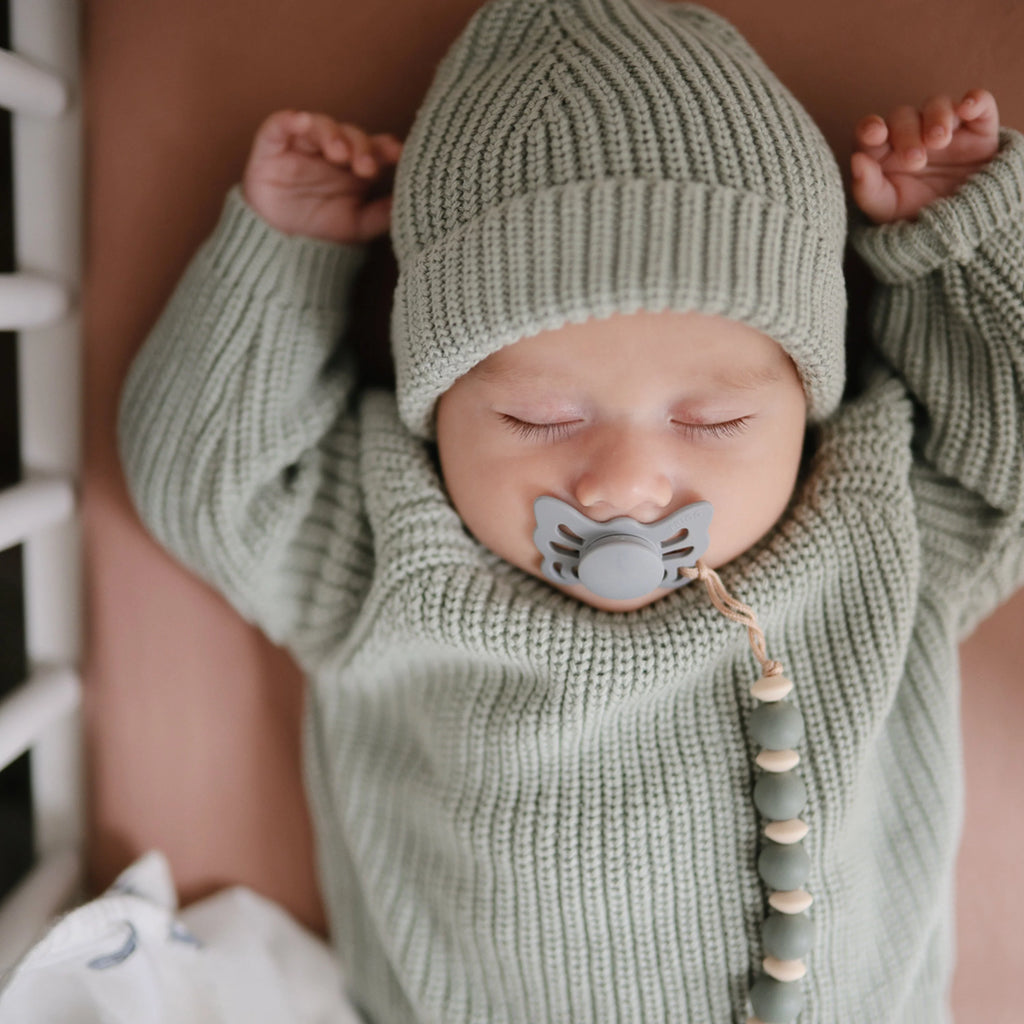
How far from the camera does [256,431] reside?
89cm

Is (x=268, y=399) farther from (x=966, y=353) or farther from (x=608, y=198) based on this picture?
(x=966, y=353)

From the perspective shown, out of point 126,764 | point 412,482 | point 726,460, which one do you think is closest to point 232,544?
point 412,482

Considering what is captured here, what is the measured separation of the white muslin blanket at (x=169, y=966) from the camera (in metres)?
0.87

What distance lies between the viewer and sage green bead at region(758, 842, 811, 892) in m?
0.81

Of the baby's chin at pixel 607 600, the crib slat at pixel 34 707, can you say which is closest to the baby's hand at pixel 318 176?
the baby's chin at pixel 607 600

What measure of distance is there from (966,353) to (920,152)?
18cm

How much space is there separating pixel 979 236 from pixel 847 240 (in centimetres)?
14

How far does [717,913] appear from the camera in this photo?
0.85 m

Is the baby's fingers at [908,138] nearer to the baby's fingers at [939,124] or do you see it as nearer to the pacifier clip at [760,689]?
the baby's fingers at [939,124]

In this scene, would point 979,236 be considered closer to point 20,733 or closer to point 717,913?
point 717,913

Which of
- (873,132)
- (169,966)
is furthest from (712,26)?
(169,966)

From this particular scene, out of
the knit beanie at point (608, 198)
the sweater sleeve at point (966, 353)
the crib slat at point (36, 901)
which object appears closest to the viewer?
the knit beanie at point (608, 198)

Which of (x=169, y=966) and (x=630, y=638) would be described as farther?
(x=169, y=966)

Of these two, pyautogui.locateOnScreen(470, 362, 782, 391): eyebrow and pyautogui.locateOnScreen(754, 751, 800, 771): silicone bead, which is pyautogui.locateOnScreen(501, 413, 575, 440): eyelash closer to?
pyautogui.locateOnScreen(470, 362, 782, 391): eyebrow
